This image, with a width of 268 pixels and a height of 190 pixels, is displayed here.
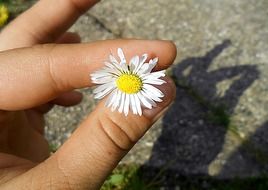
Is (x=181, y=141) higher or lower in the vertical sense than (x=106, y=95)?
lower

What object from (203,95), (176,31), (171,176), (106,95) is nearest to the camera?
(106,95)

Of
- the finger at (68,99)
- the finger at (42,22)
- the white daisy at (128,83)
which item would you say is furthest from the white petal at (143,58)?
the finger at (68,99)

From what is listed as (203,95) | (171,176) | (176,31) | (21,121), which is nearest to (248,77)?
(203,95)

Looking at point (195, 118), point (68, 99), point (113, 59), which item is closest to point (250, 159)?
point (195, 118)

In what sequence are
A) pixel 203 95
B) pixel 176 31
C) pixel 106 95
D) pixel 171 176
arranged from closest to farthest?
1. pixel 106 95
2. pixel 171 176
3. pixel 203 95
4. pixel 176 31

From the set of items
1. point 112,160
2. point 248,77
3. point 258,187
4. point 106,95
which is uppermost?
point 106,95

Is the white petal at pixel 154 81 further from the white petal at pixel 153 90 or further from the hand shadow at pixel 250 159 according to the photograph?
the hand shadow at pixel 250 159

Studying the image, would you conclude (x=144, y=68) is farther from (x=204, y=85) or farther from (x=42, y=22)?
(x=204, y=85)

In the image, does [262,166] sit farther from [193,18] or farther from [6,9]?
[6,9]
